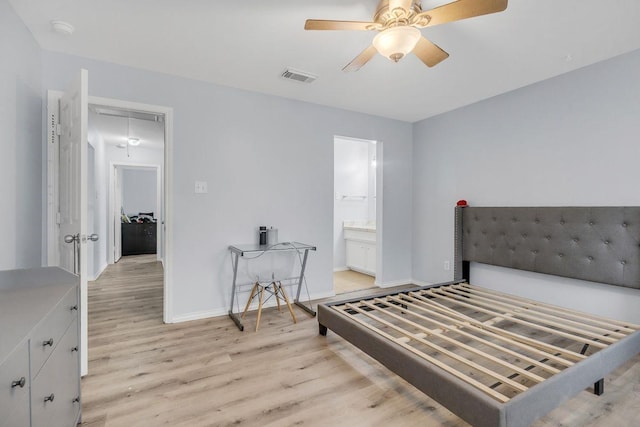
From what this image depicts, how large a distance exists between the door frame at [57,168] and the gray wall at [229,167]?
49mm

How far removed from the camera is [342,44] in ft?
7.68

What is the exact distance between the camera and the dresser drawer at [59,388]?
41.4 inches

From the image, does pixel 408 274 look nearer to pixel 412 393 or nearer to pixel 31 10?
pixel 412 393

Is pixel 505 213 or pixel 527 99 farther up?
pixel 527 99

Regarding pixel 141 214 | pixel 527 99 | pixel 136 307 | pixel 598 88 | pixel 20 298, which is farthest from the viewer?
pixel 141 214

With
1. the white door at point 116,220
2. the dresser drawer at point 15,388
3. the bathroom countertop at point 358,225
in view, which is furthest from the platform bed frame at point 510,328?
the white door at point 116,220

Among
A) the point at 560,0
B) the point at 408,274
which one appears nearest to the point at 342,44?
the point at 560,0

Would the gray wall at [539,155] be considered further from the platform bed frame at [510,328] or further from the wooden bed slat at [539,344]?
the wooden bed slat at [539,344]

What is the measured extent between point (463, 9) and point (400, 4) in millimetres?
308

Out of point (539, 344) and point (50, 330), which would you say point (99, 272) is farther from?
point (539, 344)

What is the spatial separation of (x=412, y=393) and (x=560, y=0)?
2423 millimetres

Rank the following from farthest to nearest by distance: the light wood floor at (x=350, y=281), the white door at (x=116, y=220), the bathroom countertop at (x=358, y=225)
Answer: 1. the white door at (x=116, y=220)
2. the bathroom countertop at (x=358, y=225)
3. the light wood floor at (x=350, y=281)

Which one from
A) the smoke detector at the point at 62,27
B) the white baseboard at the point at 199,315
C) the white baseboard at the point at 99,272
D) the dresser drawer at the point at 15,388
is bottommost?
the white baseboard at the point at 199,315

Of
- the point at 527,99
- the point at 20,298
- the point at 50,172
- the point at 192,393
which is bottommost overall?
the point at 192,393
